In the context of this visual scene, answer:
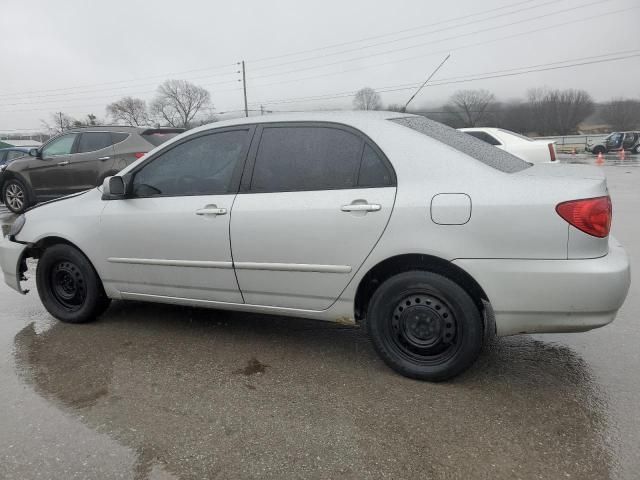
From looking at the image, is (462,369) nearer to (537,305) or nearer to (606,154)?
(537,305)

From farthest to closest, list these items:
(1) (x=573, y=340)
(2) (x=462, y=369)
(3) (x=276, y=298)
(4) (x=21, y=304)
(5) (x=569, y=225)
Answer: (4) (x=21, y=304) → (1) (x=573, y=340) → (3) (x=276, y=298) → (2) (x=462, y=369) → (5) (x=569, y=225)

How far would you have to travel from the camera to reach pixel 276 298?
330cm

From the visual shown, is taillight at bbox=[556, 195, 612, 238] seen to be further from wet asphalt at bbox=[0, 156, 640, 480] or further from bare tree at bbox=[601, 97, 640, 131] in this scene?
bare tree at bbox=[601, 97, 640, 131]

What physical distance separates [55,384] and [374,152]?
8.02 ft

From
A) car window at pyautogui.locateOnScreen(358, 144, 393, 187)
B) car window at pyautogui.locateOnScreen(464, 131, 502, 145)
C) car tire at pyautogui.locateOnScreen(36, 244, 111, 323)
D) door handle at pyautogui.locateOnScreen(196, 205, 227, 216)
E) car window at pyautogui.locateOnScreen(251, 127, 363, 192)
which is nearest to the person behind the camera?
car window at pyautogui.locateOnScreen(358, 144, 393, 187)

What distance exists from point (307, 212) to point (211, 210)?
0.72m

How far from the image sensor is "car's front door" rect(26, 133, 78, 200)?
959cm

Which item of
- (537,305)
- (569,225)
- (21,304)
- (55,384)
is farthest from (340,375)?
(21,304)

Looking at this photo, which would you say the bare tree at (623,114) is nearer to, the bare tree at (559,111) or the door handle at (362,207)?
the bare tree at (559,111)

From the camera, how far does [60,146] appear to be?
973cm

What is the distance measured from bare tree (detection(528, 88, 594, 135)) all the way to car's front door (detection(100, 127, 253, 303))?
72.5 m

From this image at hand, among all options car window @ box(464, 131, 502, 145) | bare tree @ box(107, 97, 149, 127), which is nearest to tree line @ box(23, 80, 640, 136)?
bare tree @ box(107, 97, 149, 127)

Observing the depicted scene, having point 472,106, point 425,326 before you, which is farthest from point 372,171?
point 472,106

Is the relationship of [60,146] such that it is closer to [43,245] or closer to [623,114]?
[43,245]
